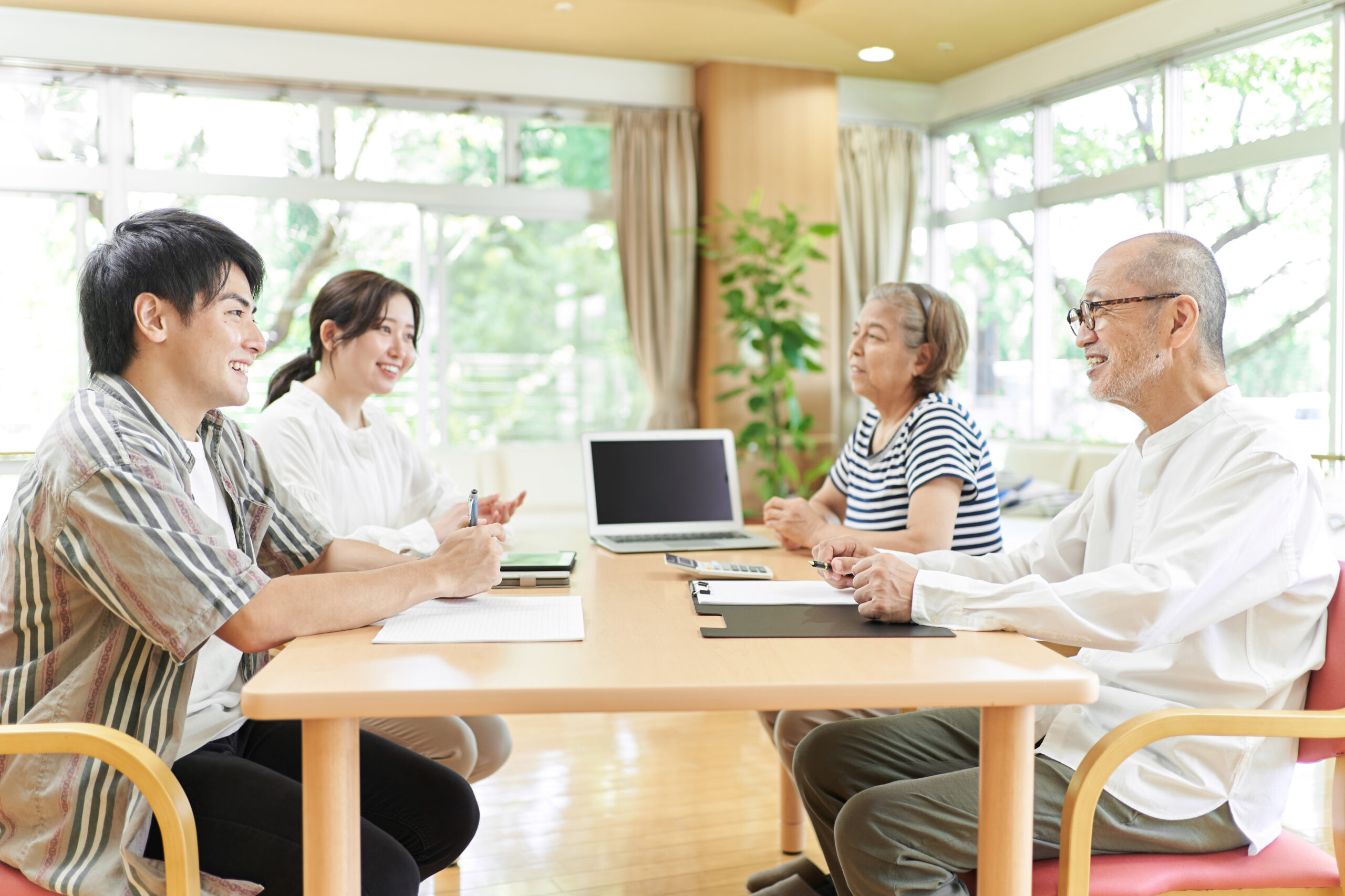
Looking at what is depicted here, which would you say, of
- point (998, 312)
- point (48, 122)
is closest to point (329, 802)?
point (48, 122)

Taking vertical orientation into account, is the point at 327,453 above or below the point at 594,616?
above

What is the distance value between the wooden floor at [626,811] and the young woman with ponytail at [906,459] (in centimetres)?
37

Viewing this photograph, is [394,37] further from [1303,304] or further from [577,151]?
[1303,304]

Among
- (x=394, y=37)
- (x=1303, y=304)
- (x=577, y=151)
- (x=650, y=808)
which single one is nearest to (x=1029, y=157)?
(x=1303, y=304)

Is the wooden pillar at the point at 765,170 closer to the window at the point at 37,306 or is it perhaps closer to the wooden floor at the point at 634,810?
the wooden floor at the point at 634,810

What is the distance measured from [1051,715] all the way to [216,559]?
45.4 inches

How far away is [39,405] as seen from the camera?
5.14m

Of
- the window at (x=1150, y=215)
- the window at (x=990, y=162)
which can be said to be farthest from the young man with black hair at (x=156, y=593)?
the window at (x=990, y=162)

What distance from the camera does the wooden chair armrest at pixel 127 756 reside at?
44.4 inches

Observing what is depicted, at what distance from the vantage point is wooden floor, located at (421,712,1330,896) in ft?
7.69

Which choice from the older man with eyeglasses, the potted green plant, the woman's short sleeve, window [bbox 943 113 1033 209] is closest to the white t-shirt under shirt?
the older man with eyeglasses

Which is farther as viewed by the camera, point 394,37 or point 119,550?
point 394,37

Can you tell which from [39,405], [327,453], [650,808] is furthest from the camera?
[39,405]

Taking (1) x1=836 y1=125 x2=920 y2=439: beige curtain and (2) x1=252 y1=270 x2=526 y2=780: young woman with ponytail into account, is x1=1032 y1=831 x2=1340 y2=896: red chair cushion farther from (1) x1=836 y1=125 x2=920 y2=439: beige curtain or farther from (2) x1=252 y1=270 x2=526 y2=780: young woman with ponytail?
(1) x1=836 y1=125 x2=920 y2=439: beige curtain
